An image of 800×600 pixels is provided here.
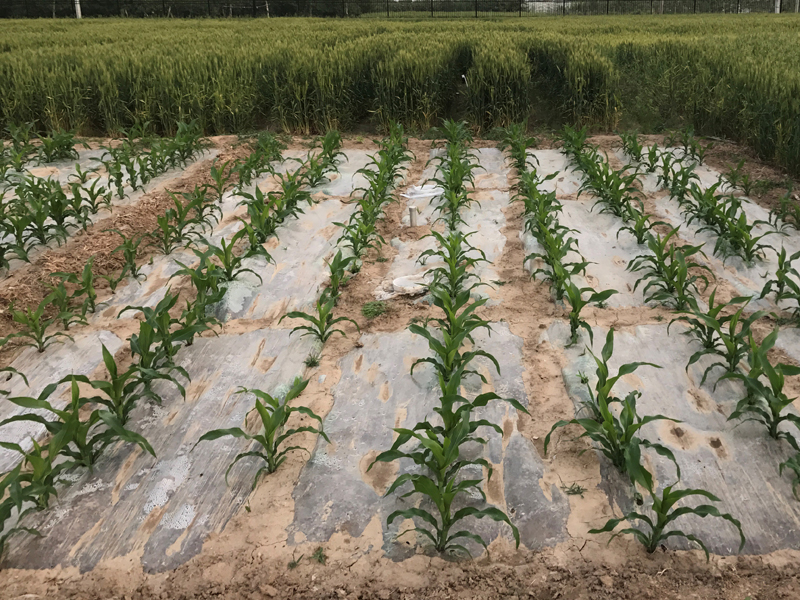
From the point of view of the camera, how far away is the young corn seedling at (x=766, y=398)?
2455 millimetres

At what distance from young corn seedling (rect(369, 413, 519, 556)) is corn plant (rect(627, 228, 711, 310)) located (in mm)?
1739

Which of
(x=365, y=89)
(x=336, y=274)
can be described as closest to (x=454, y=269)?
(x=336, y=274)

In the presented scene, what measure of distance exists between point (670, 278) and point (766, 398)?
122cm

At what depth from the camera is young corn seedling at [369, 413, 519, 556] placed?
204cm

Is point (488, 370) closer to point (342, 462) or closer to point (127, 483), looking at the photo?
point (342, 462)

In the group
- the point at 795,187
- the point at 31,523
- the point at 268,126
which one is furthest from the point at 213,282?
the point at 268,126

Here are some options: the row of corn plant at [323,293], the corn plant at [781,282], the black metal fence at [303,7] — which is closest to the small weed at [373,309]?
the row of corn plant at [323,293]

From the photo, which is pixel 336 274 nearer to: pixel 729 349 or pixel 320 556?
pixel 320 556

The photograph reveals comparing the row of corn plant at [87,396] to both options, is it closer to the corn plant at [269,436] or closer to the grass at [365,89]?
the corn plant at [269,436]

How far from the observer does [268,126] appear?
8.76m

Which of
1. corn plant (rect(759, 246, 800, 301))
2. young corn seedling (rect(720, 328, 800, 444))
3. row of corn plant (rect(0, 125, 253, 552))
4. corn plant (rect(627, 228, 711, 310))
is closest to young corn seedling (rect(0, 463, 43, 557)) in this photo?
row of corn plant (rect(0, 125, 253, 552))

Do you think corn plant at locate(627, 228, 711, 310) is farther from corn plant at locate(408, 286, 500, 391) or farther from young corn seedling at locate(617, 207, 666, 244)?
corn plant at locate(408, 286, 500, 391)

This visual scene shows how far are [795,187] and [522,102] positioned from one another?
371 cm

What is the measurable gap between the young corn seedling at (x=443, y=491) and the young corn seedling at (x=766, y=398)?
3.78 ft
